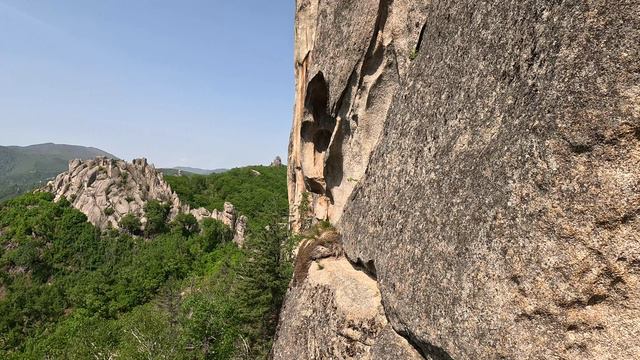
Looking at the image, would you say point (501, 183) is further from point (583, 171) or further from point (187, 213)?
point (187, 213)

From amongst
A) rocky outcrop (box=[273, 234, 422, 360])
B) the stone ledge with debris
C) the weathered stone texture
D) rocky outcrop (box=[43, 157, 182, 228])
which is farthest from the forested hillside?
the weathered stone texture

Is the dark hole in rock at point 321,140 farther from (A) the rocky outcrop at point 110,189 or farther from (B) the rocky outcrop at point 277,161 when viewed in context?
(B) the rocky outcrop at point 277,161

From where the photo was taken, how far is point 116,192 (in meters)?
85.2

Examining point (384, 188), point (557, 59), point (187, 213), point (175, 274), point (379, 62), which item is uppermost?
point (379, 62)

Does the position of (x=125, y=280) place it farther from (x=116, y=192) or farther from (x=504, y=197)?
(x=504, y=197)

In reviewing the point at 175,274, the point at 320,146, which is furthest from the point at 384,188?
the point at 175,274

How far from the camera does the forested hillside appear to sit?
27.1 meters

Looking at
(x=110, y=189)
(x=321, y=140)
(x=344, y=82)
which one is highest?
(x=344, y=82)

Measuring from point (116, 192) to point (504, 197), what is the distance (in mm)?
89594

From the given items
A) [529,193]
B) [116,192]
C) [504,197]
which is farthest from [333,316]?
[116,192]

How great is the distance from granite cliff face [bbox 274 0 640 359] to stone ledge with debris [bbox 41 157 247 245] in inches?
3004

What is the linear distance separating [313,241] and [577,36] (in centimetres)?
1113

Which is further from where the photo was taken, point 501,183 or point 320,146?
point 320,146

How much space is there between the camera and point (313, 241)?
1546cm
